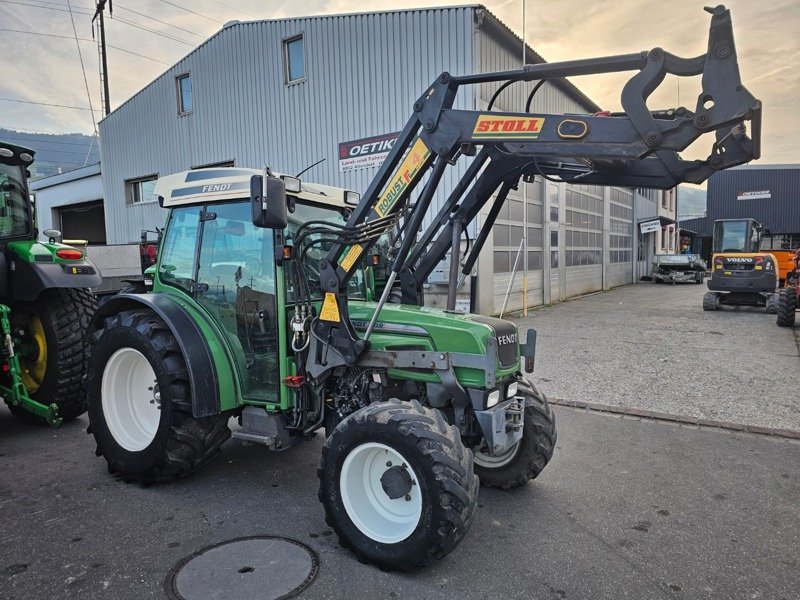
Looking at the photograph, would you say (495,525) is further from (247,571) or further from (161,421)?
(161,421)

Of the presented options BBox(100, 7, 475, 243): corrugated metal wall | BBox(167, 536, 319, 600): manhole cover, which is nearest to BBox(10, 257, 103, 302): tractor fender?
BBox(167, 536, 319, 600): manhole cover

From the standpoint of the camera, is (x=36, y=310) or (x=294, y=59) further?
(x=294, y=59)

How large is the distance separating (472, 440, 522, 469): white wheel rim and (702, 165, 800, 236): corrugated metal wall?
40000mm

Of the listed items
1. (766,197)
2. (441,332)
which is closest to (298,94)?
(441,332)

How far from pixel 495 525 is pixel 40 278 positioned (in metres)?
4.43

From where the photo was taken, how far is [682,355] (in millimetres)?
8352

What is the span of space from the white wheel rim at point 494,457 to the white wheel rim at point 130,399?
2343mm

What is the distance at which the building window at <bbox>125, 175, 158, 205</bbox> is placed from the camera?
1767 cm

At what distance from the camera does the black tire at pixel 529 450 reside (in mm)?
3605

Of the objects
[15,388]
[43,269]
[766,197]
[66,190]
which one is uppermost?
[766,197]

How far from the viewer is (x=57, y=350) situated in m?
4.91

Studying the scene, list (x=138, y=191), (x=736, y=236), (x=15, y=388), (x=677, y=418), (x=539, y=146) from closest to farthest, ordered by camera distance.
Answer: (x=539, y=146)
(x=15, y=388)
(x=677, y=418)
(x=736, y=236)
(x=138, y=191)

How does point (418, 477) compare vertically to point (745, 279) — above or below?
below

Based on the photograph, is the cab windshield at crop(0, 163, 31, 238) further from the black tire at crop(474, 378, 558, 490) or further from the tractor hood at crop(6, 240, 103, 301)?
the black tire at crop(474, 378, 558, 490)
